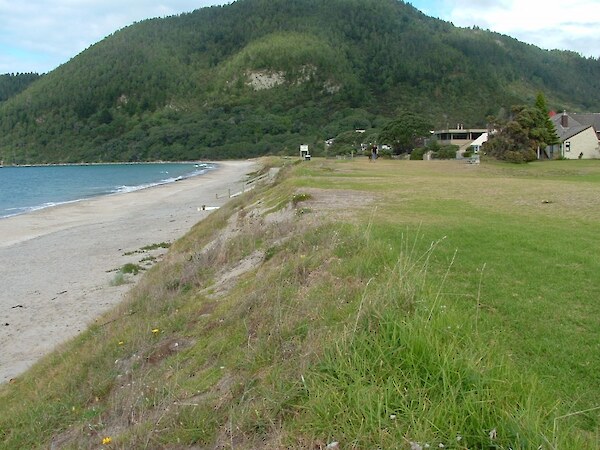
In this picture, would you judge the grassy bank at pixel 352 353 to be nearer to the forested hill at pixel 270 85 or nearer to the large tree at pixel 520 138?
the large tree at pixel 520 138

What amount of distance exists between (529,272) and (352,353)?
3.81 meters

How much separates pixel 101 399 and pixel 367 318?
152 inches

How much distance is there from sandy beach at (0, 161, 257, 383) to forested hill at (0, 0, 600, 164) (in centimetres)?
9042

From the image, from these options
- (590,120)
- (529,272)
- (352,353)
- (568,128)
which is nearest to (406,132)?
(568,128)

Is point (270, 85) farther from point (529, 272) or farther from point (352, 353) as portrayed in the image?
point (352, 353)

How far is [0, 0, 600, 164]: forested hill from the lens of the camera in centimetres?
14175

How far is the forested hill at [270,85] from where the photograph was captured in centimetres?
14175

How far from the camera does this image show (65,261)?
2116 cm

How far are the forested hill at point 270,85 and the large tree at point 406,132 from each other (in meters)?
53.1

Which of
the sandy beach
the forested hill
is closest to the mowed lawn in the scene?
the sandy beach

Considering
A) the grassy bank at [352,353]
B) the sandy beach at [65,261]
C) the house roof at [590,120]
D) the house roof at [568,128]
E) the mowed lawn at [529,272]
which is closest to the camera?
the grassy bank at [352,353]

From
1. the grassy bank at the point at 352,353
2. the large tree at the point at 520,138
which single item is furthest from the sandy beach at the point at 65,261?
the large tree at the point at 520,138

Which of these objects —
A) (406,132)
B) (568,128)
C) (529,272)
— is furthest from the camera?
(406,132)

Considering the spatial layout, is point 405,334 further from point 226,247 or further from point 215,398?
point 226,247
